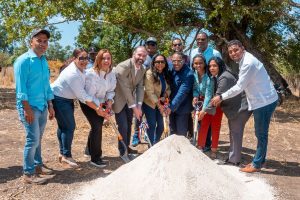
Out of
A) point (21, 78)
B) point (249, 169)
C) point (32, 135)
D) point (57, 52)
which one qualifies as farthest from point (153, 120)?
point (57, 52)

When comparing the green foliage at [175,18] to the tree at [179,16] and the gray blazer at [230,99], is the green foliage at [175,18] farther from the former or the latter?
the gray blazer at [230,99]

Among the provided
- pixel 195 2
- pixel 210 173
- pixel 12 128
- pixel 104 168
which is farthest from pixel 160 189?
pixel 195 2

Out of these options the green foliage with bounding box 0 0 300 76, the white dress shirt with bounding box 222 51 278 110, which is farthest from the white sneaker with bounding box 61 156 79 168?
the green foliage with bounding box 0 0 300 76

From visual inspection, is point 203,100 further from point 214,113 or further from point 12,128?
point 12,128

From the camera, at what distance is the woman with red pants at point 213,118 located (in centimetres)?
519

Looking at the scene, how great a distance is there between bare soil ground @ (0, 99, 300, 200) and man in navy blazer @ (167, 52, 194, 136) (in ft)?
2.79

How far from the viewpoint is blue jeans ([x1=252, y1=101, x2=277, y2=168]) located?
15.6 ft

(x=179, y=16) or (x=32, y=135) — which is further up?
(x=179, y=16)

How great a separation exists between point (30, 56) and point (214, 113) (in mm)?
2465

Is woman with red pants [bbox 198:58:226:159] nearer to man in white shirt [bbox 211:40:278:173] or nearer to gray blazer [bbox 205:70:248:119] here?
gray blazer [bbox 205:70:248:119]

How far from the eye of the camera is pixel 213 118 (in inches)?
217

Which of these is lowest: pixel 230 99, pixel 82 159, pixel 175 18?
pixel 82 159

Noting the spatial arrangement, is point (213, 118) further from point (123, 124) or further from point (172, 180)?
point (172, 180)

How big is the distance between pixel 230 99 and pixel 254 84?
479 mm
